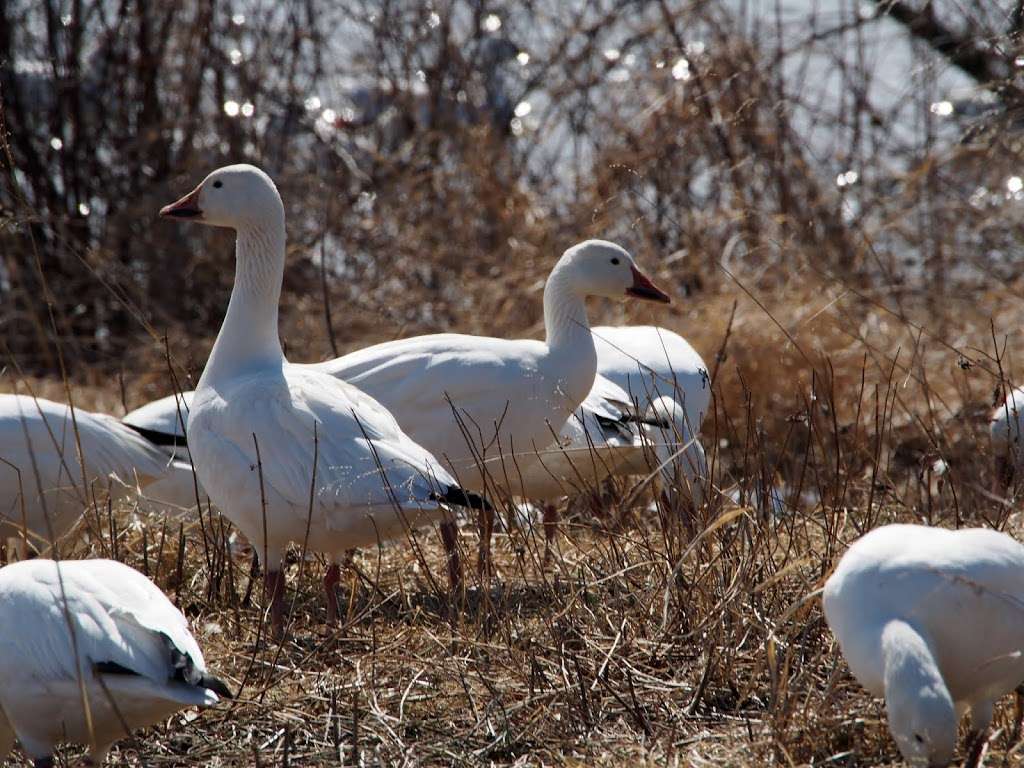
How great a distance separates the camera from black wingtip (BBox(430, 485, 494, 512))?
3.64 metres

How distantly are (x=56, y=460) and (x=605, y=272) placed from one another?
206cm

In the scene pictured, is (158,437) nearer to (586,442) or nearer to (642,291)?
(586,442)

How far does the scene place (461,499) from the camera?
365 centimetres

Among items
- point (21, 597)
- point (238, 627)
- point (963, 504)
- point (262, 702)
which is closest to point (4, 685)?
point (21, 597)

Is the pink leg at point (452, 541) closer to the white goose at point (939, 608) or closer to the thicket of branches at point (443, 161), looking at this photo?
the white goose at point (939, 608)

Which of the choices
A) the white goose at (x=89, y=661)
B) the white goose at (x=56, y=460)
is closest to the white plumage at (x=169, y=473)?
the white goose at (x=56, y=460)

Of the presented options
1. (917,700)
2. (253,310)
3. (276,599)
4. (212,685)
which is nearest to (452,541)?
(276,599)

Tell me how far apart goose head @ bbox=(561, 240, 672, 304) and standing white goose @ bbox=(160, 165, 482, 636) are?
4.39 feet

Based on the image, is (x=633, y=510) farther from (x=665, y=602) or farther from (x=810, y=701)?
(x=810, y=701)

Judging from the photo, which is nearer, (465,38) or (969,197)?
(969,197)

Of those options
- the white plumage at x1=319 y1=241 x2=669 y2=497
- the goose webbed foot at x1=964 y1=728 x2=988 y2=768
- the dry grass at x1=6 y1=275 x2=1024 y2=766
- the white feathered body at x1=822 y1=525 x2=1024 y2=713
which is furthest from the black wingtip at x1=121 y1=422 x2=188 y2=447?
the goose webbed foot at x1=964 y1=728 x2=988 y2=768

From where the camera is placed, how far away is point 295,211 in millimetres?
9359

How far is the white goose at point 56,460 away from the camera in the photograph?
477cm

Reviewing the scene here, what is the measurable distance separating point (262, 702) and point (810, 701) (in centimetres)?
120
